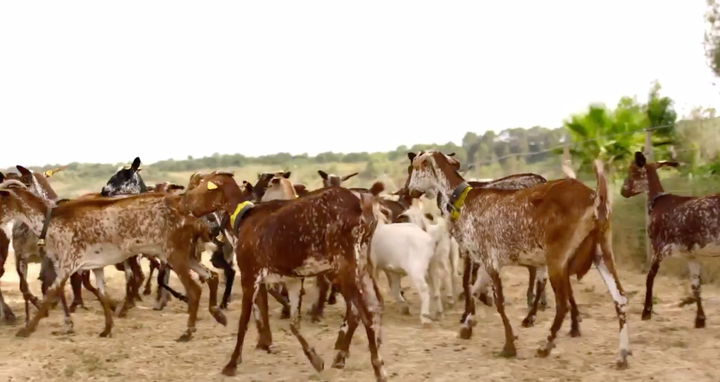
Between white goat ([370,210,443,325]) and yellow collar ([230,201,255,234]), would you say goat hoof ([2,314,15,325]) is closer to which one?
yellow collar ([230,201,255,234])

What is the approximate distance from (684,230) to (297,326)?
16.5 feet

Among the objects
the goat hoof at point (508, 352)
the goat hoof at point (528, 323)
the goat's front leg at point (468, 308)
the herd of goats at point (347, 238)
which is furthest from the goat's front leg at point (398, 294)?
the goat hoof at point (508, 352)

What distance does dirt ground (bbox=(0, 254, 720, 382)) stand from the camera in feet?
24.6

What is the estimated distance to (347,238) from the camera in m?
7.16

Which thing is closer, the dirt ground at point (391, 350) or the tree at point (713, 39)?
the dirt ground at point (391, 350)

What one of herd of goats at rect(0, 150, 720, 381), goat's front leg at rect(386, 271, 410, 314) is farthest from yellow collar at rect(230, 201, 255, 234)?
goat's front leg at rect(386, 271, 410, 314)

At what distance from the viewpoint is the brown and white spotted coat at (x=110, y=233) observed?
9.34m

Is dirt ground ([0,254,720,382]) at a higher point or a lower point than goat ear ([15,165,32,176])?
lower

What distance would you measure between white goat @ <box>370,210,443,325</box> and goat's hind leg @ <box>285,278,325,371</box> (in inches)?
70.8

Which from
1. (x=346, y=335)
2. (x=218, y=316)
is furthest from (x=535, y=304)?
Result: (x=218, y=316)

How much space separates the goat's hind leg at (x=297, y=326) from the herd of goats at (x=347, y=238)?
1cm

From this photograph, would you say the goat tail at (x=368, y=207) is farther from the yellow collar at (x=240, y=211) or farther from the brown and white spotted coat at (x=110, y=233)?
the brown and white spotted coat at (x=110, y=233)

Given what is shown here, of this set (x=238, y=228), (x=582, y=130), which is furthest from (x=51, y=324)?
(x=582, y=130)

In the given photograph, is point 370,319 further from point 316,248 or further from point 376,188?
point 376,188
